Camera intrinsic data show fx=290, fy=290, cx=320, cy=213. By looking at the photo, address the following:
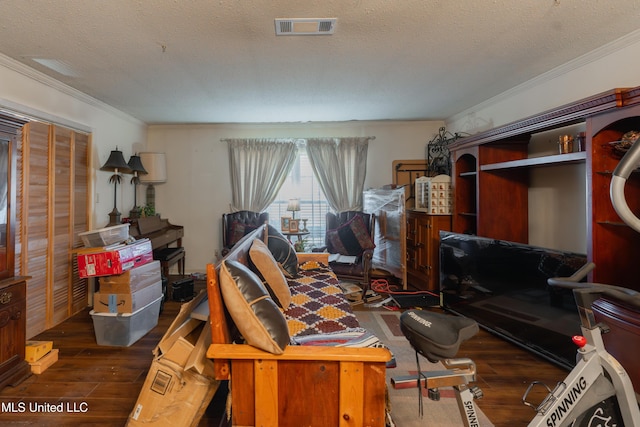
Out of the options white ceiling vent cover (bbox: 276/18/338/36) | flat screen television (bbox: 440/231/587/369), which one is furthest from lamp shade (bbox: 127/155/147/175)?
flat screen television (bbox: 440/231/587/369)

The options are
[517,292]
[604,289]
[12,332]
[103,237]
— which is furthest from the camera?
[103,237]

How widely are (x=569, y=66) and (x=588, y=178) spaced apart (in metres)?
1.24

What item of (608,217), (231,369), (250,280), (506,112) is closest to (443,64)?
Answer: (506,112)

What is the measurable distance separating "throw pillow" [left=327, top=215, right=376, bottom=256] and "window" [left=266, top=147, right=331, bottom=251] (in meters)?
0.55

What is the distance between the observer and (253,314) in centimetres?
130

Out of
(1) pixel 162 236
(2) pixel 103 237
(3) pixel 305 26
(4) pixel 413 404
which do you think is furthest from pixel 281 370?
(1) pixel 162 236

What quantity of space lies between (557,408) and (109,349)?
120 inches

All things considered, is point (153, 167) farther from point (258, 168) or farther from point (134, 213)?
point (258, 168)

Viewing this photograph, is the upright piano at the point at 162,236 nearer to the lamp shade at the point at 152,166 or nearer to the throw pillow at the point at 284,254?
the lamp shade at the point at 152,166

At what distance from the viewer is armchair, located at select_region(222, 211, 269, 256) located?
4.25m

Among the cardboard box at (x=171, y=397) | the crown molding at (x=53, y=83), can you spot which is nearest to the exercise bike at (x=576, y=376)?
the cardboard box at (x=171, y=397)

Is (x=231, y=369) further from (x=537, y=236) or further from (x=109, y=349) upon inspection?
(x=537, y=236)

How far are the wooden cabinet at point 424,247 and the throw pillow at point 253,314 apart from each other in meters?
2.63

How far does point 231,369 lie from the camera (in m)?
1.29
